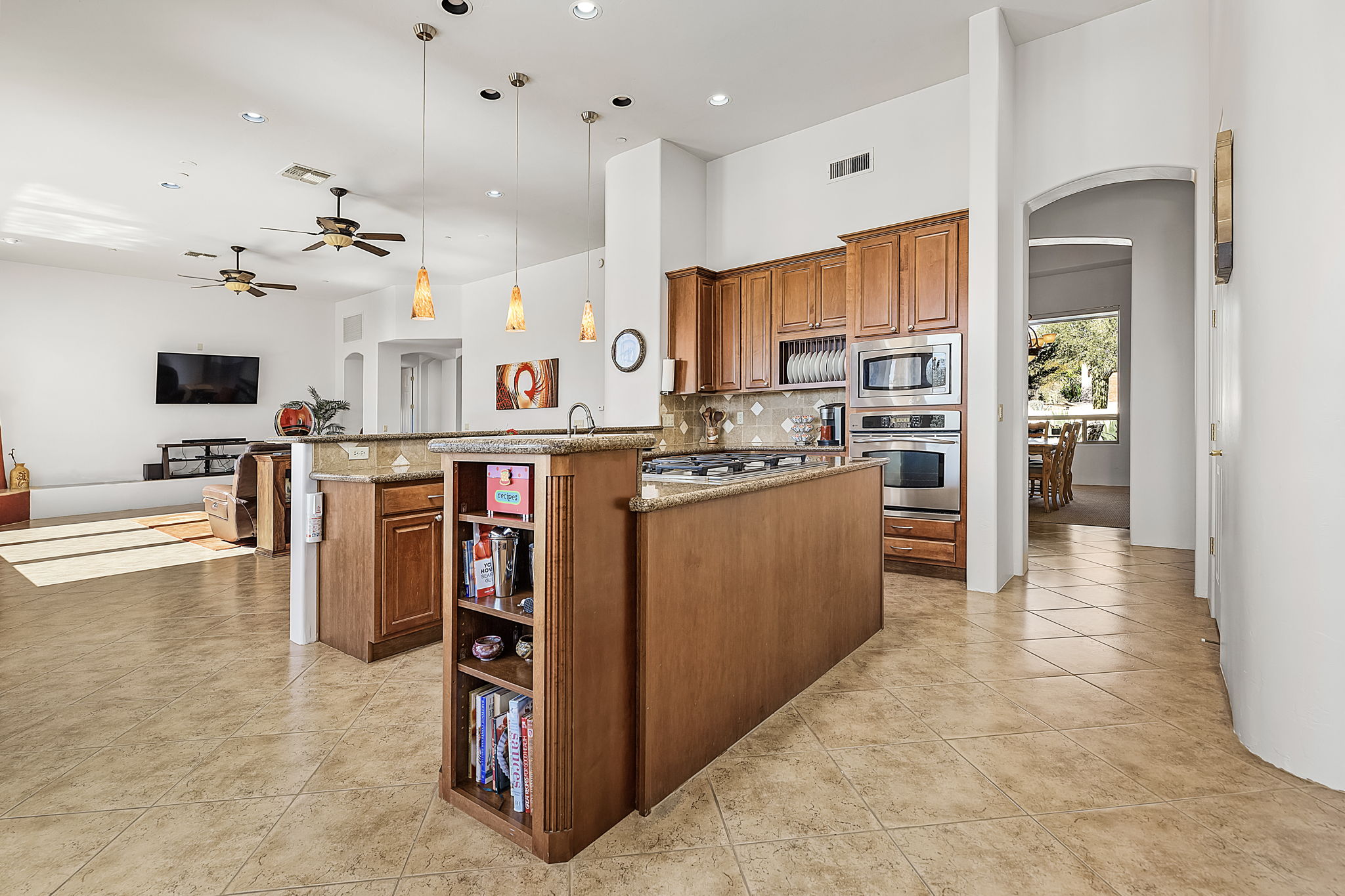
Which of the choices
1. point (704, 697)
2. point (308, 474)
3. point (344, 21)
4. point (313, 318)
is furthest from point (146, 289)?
point (704, 697)

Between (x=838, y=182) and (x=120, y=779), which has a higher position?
(x=838, y=182)

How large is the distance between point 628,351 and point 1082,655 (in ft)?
14.0

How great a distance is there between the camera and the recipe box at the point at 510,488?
1671mm

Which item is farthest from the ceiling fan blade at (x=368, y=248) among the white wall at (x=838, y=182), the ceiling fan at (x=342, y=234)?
the white wall at (x=838, y=182)

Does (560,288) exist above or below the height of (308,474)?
above

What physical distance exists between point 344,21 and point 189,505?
8335mm

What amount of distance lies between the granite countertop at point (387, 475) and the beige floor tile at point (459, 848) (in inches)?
62.2

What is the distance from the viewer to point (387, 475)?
308 centimetres

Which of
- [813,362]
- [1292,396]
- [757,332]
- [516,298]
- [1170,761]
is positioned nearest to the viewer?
[1292,396]

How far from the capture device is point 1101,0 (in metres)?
4.03

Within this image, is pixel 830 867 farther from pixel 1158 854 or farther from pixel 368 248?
pixel 368 248

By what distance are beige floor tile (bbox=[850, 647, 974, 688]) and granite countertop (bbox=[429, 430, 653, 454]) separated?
1755 mm

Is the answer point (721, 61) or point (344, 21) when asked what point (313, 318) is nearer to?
point (344, 21)

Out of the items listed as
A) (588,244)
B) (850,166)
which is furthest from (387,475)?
(588,244)
